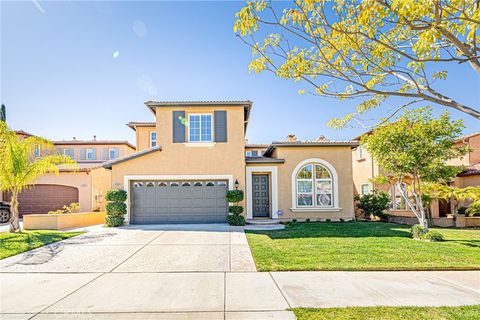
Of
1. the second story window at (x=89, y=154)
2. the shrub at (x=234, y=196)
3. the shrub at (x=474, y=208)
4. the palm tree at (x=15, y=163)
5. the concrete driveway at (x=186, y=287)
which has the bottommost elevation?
the concrete driveway at (x=186, y=287)

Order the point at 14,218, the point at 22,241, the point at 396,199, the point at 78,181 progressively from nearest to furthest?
the point at 22,241 → the point at 14,218 → the point at 396,199 → the point at 78,181

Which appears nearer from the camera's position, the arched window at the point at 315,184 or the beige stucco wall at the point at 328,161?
the beige stucco wall at the point at 328,161

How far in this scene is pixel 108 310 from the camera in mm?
4516

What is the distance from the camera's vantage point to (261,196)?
1633cm

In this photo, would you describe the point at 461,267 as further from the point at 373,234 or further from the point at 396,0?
the point at 396,0

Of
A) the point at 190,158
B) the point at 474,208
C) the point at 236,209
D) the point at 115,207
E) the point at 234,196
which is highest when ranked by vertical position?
the point at 190,158

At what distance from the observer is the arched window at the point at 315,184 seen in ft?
51.9

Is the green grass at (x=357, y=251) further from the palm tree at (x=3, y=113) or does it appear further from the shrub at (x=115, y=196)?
the palm tree at (x=3, y=113)

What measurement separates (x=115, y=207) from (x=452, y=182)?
20625 mm

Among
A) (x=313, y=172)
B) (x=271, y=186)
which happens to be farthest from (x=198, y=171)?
(x=313, y=172)

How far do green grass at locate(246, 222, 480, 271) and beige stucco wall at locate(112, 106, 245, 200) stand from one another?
4584 mm

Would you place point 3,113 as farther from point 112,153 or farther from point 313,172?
point 313,172

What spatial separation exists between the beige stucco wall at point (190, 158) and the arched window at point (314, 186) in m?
3.40

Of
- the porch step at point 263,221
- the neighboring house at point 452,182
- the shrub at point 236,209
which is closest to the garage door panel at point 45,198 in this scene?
the shrub at point 236,209
